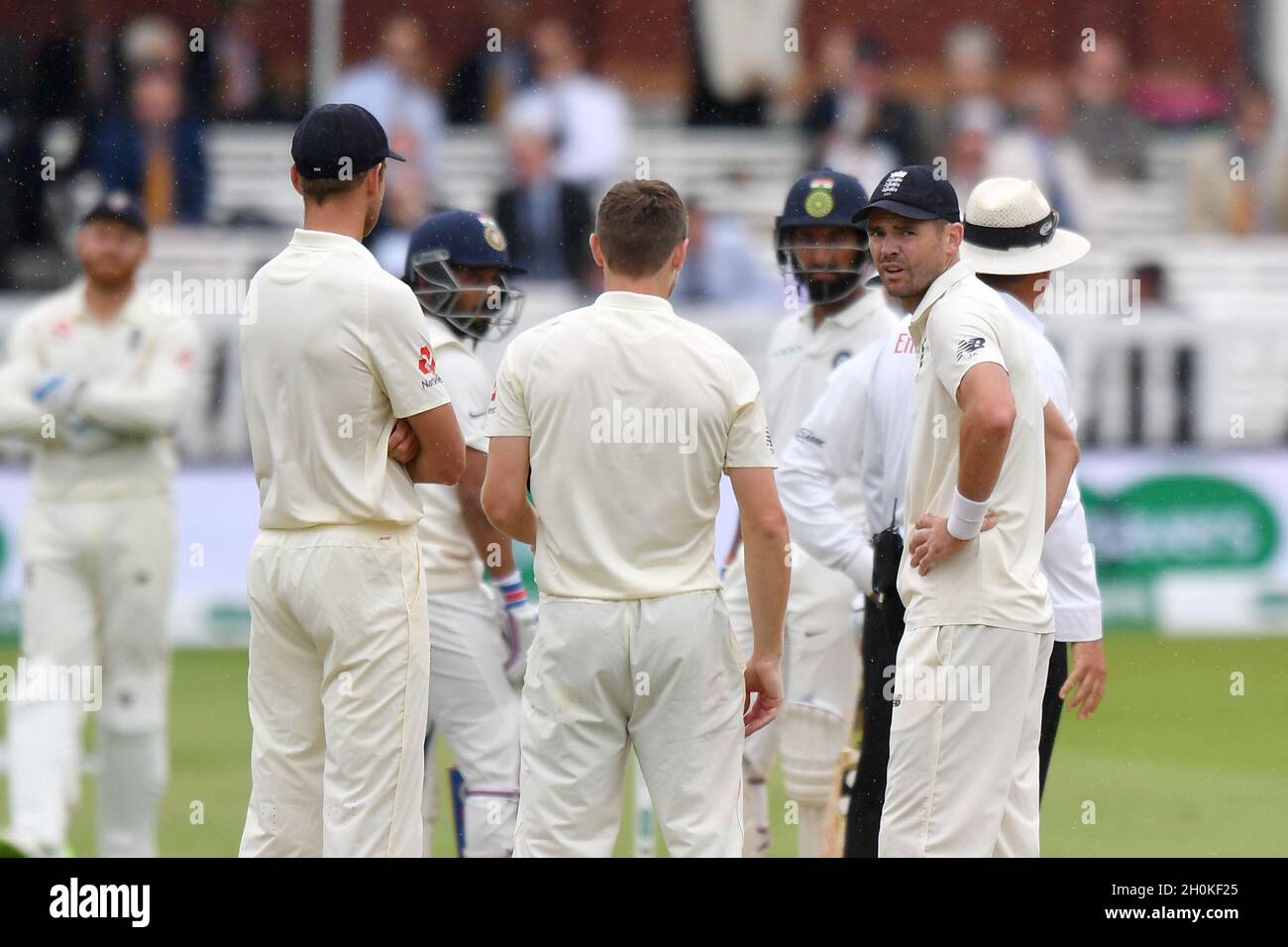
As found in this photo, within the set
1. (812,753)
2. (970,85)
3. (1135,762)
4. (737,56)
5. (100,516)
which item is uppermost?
(737,56)

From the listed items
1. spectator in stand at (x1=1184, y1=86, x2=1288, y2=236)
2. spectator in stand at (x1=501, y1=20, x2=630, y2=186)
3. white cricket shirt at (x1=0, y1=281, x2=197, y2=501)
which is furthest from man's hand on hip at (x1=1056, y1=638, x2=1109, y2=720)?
spectator in stand at (x1=1184, y1=86, x2=1288, y2=236)

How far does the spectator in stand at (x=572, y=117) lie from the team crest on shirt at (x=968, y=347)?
31.0 ft

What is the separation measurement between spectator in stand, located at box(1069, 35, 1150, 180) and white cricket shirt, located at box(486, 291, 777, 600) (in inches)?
461

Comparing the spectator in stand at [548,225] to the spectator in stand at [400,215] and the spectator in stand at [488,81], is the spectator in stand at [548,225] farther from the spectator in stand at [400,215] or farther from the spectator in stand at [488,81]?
the spectator in stand at [488,81]

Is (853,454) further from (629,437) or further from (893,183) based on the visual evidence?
(629,437)

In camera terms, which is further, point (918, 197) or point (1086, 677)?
point (1086, 677)

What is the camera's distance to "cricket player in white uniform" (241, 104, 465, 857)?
14.3 feet

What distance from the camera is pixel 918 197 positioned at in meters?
4.61

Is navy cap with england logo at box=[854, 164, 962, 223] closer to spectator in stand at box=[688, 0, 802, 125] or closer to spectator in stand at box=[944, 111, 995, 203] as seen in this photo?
spectator in stand at box=[944, 111, 995, 203]

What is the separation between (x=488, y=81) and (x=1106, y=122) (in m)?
5.05

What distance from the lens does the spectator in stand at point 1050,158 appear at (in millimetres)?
14641

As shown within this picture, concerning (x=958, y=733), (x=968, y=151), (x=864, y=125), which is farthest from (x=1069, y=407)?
(x=968, y=151)

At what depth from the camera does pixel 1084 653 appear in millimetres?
4965
